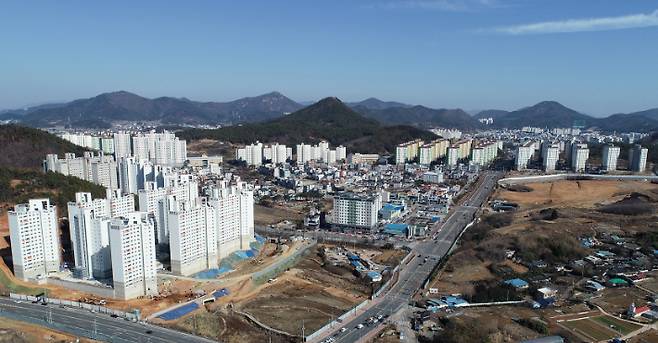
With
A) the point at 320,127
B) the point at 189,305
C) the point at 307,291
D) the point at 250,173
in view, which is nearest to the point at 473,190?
the point at 250,173

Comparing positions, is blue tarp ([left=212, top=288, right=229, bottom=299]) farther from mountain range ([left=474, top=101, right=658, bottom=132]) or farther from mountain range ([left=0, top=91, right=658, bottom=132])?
mountain range ([left=474, top=101, right=658, bottom=132])

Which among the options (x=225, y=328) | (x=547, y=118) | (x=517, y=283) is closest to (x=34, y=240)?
(x=225, y=328)

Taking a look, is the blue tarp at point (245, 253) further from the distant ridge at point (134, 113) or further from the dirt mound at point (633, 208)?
the distant ridge at point (134, 113)

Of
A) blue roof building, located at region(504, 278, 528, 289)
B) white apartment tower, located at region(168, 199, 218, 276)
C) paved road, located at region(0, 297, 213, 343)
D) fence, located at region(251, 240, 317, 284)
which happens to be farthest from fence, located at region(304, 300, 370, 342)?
white apartment tower, located at region(168, 199, 218, 276)

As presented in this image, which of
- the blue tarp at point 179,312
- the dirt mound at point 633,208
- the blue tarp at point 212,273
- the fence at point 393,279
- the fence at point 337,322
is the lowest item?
the fence at point 393,279

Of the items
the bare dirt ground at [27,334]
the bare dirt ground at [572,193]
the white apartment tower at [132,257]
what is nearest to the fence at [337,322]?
the white apartment tower at [132,257]

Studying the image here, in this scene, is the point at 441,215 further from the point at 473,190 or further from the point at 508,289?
the point at 508,289
